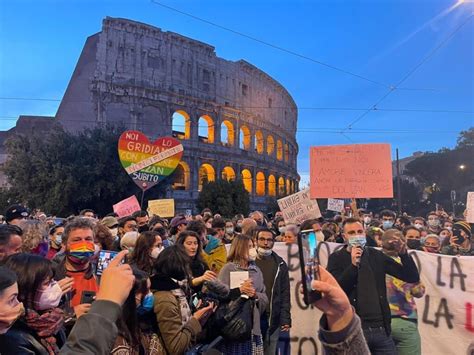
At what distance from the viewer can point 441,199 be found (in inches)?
1891

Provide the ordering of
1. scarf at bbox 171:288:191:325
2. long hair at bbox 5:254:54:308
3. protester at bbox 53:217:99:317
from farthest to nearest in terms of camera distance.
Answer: protester at bbox 53:217:99:317, scarf at bbox 171:288:191:325, long hair at bbox 5:254:54:308

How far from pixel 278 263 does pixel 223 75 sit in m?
37.7

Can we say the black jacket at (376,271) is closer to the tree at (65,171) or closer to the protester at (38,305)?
the protester at (38,305)

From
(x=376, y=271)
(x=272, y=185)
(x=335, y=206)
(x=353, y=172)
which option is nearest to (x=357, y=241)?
(x=376, y=271)

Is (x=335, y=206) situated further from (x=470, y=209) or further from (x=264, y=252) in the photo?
(x=264, y=252)

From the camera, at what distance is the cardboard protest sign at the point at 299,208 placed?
287 inches

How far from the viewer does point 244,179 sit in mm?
41844

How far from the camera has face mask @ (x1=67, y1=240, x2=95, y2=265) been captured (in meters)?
3.17

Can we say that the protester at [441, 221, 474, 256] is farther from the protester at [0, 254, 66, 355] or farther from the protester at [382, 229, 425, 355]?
the protester at [0, 254, 66, 355]

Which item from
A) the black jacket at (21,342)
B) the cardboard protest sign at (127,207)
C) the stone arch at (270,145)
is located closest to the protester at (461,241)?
the black jacket at (21,342)

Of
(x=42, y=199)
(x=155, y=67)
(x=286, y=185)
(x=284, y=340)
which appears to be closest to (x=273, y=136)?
(x=286, y=185)

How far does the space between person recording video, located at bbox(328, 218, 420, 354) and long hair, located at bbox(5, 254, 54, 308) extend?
2554 millimetres

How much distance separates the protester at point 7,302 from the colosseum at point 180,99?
30451 mm

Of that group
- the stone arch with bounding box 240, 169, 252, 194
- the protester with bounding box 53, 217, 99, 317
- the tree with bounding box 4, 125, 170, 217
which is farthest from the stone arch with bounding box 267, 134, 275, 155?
the protester with bounding box 53, 217, 99, 317
